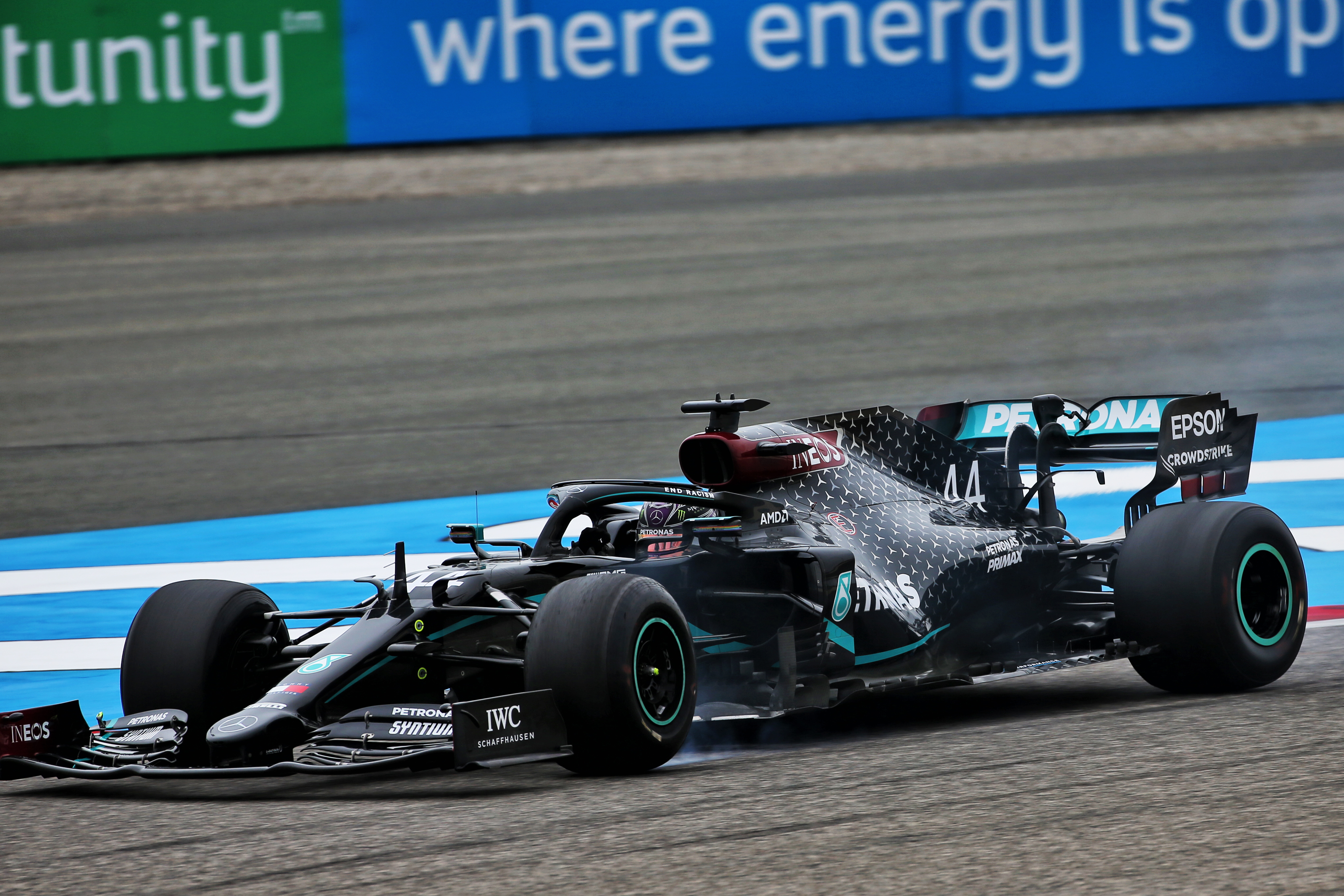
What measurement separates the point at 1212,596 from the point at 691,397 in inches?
307

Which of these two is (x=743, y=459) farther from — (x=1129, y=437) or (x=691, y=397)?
(x=691, y=397)

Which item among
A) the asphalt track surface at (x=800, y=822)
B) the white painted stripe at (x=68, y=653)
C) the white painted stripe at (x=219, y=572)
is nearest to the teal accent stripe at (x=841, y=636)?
the asphalt track surface at (x=800, y=822)

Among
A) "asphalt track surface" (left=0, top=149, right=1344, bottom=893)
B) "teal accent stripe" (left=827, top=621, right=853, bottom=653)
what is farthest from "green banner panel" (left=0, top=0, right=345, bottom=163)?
"teal accent stripe" (left=827, top=621, right=853, bottom=653)

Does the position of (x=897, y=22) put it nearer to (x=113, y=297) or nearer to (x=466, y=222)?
(x=466, y=222)

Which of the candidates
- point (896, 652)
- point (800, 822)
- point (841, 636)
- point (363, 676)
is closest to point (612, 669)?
point (800, 822)

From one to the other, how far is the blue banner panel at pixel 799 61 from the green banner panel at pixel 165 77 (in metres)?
0.55

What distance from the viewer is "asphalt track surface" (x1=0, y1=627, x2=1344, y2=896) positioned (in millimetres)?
4844

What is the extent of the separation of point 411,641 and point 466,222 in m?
16.4

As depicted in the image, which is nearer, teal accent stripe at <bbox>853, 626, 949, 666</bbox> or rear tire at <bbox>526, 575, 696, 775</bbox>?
rear tire at <bbox>526, 575, 696, 775</bbox>

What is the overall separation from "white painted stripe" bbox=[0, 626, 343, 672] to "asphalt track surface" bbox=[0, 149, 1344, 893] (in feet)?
6.43

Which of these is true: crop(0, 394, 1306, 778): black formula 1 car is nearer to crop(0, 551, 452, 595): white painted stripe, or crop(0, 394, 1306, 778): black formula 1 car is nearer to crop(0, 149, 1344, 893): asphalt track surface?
crop(0, 149, 1344, 893): asphalt track surface

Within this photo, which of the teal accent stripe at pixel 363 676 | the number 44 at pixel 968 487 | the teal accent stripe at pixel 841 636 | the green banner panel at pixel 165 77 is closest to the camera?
the teal accent stripe at pixel 363 676

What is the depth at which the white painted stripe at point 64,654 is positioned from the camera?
8.53 metres

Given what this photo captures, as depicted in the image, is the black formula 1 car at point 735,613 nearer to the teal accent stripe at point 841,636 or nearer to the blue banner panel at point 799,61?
the teal accent stripe at point 841,636
